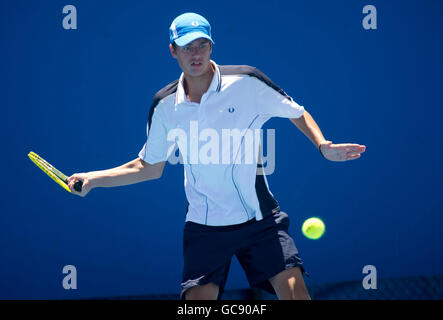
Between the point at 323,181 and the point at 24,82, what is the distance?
→ 2255 mm

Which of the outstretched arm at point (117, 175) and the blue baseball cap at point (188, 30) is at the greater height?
the blue baseball cap at point (188, 30)

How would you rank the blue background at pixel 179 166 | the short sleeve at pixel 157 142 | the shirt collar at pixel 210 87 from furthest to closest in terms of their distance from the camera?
the blue background at pixel 179 166 → the short sleeve at pixel 157 142 → the shirt collar at pixel 210 87

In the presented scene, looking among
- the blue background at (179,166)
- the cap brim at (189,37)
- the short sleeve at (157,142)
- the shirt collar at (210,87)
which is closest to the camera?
the cap brim at (189,37)

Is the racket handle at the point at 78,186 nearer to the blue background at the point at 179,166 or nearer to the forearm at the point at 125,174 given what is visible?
the forearm at the point at 125,174

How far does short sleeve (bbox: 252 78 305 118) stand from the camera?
10.9 feet

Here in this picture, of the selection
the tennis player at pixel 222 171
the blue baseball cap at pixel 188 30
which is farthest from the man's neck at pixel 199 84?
the blue baseball cap at pixel 188 30

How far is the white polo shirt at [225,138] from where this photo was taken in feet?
10.7

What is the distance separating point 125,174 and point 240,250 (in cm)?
73

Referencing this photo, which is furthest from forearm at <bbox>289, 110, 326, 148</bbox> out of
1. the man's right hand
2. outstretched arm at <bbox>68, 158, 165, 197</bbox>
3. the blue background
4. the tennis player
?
the blue background

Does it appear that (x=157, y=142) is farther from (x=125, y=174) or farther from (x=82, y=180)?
(x=82, y=180)

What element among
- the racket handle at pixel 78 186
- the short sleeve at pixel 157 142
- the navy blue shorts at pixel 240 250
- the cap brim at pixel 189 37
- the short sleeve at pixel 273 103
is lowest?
the navy blue shorts at pixel 240 250

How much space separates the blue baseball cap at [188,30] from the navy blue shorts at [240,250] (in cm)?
93

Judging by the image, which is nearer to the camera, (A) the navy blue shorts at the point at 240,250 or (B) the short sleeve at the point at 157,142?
(A) the navy blue shorts at the point at 240,250
